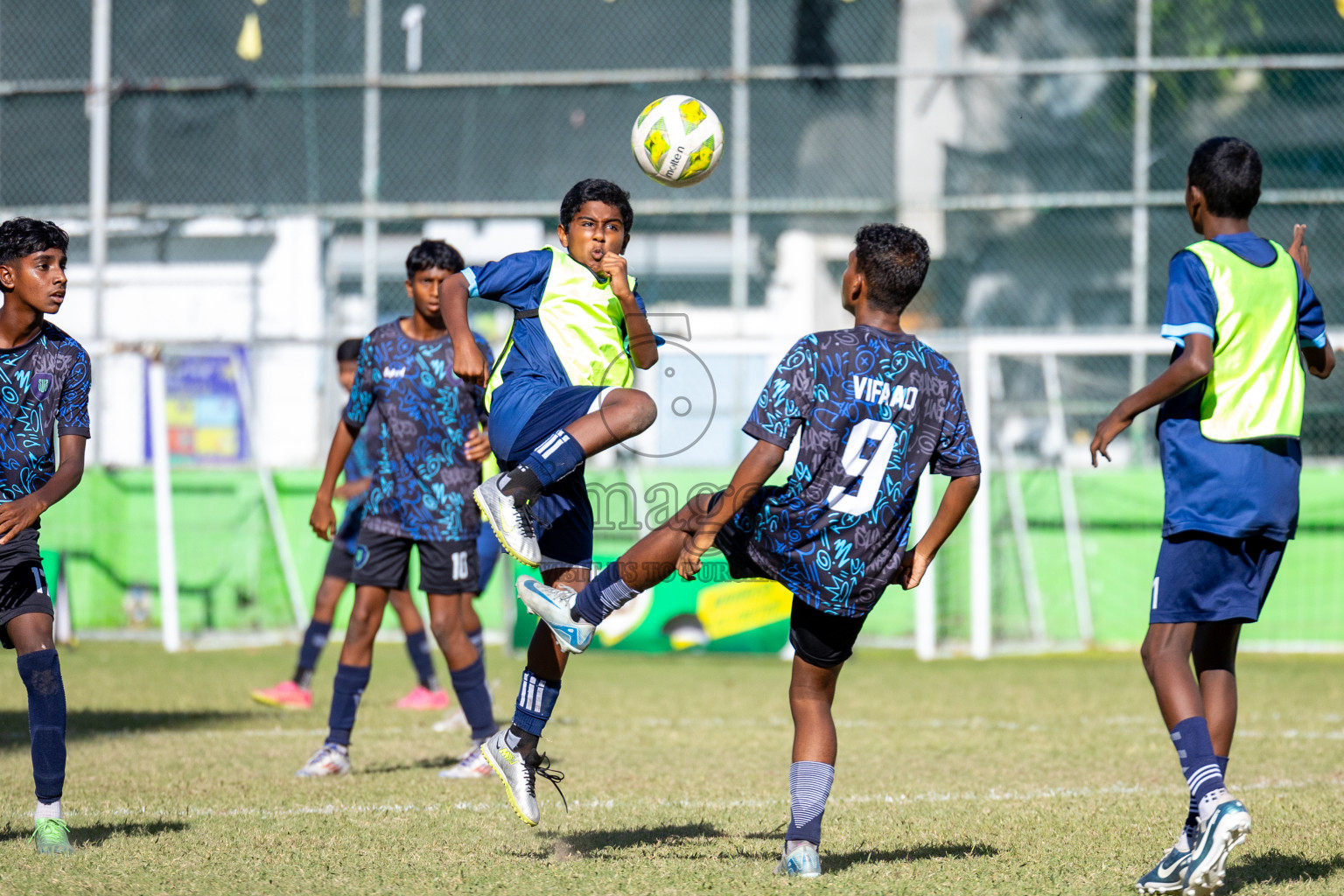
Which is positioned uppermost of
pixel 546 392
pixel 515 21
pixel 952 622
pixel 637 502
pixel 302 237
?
pixel 515 21

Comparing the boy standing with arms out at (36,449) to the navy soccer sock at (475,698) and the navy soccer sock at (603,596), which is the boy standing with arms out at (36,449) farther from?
the navy soccer sock at (475,698)

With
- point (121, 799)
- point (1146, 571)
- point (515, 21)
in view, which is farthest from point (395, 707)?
point (515, 21)

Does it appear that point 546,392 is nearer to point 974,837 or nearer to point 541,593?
point 541,593

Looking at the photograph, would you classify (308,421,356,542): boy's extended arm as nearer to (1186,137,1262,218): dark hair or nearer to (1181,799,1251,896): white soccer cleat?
(1186,137,1262,218): dark hair

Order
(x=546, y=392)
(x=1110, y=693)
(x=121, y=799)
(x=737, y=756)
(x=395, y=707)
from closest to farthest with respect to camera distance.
→ (x=546, y=392), (x=121, y=799), (x=737, y=756), (x=395, y=707), (x=1110, y=693)

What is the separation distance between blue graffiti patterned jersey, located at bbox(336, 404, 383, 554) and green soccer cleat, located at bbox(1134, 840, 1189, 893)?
17.2ft

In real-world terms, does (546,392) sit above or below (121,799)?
above

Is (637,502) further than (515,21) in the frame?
No

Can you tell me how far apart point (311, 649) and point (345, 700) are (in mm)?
2450

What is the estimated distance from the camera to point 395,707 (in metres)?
9.05

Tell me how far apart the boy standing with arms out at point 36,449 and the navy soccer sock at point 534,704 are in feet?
4.86

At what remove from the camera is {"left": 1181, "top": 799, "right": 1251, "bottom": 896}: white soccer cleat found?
3.87m

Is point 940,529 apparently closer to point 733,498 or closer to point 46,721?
point 733,498

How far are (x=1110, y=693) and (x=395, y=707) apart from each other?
477cm
